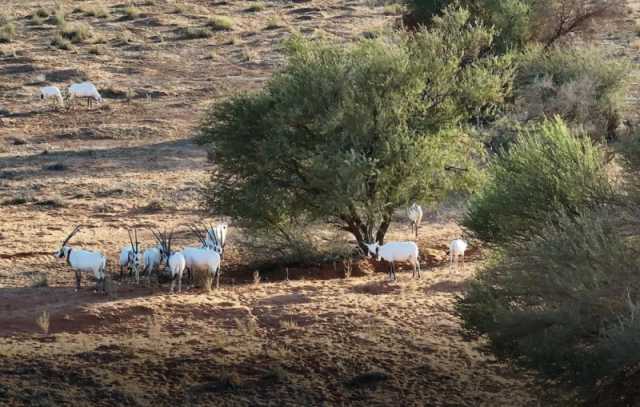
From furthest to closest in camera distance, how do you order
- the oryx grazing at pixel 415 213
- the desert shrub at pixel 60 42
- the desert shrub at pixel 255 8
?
the desert shrub at pixel 255 8, the desert shrub at pixel 60 42, the oryx grazing at pixel 415 213

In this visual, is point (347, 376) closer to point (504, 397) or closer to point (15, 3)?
point (504, 397)

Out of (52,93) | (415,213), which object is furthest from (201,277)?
(52,93)

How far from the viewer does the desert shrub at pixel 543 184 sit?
12.5 metres

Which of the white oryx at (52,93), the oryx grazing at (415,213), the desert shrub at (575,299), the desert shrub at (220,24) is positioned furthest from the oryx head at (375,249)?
the desert shrub at (220,24)

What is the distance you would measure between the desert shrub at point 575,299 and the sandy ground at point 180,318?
1.29m

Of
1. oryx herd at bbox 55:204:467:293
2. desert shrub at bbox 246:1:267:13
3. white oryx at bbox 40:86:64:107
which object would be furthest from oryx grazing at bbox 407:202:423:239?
desert shrub at bbox 246:1:267:13

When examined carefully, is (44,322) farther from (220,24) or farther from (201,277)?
(220,24)

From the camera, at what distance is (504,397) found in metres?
12.7

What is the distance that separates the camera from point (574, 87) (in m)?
29.2

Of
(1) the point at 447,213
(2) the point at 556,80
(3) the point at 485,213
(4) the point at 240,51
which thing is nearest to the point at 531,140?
(3) the point at 485,213

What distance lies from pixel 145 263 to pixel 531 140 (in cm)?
663

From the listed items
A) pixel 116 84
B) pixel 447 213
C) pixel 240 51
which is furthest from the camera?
pixel 240 51

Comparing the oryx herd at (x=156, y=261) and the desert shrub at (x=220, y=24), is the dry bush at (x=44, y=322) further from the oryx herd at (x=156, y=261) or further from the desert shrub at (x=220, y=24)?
the desert shrub at (x=220, y=24)

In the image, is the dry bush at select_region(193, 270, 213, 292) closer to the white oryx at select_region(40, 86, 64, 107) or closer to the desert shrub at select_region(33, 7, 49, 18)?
the white oryx at select_region(40, 86, 64, 107)
